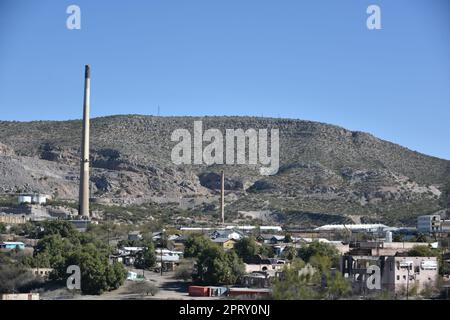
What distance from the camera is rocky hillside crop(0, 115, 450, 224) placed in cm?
10281

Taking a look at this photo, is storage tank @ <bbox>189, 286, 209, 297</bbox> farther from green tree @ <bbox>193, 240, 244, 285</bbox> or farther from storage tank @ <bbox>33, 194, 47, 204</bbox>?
storage tank @ <bbox>33, 194, 47, 204</bbox>

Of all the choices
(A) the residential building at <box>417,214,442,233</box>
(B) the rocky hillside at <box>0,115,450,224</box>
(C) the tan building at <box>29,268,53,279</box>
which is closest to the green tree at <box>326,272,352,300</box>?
(C) the tan building at <box>29,268,53,279</box>

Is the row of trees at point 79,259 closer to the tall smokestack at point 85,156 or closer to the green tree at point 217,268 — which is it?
the green tree at point 217,268

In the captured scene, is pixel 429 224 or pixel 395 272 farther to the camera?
pixel 429 224

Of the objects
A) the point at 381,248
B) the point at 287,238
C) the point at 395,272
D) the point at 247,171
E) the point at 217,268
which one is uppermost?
the point at 247,171

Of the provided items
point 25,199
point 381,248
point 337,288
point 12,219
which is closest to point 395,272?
point 337,288

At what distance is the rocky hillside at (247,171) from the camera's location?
337 ft

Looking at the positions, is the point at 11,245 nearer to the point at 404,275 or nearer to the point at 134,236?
the point at 134,236

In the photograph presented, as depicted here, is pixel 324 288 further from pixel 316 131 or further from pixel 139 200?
pixel 316 131

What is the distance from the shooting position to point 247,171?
120m

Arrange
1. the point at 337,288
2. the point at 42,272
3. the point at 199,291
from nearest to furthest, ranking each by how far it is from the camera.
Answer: the point at 337,288 < the point at 199,291 < the point at 42,272

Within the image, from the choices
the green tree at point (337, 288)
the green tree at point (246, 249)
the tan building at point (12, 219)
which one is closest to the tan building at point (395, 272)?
the green tree at point (337, 288)

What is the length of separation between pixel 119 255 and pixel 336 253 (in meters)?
11.3
